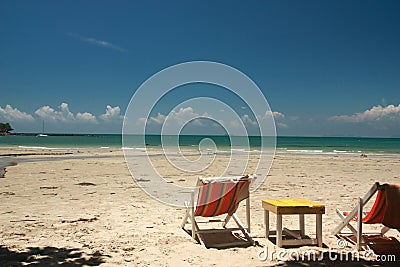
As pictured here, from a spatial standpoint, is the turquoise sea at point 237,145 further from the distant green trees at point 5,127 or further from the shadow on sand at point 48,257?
the distant green trees at point 5,127

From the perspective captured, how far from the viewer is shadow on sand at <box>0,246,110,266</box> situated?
420cm

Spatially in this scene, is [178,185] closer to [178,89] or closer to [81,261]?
[178,89]

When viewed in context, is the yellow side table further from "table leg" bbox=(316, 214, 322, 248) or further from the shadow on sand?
the shadow on sand

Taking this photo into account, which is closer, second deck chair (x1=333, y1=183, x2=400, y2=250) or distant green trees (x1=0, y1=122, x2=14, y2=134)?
second deck chair (x1=333, y1=183, x2=400, y2=250)

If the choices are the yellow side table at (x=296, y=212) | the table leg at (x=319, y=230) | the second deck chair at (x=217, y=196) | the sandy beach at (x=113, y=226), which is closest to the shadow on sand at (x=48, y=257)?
the sandy beach at (x=113, y=226)

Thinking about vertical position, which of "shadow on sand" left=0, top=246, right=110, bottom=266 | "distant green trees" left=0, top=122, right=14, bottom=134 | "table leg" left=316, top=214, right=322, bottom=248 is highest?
"distant green trees" left=0, top=122, right=14, bottom=134

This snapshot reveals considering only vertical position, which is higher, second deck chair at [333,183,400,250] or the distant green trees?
the distant green trees

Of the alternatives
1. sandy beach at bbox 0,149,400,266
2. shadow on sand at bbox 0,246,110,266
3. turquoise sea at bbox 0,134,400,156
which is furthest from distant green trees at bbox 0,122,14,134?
shadow on sand at bbox 0,246,110,266

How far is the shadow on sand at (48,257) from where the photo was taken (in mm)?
4199

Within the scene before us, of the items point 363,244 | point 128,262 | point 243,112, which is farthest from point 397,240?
point 243,112

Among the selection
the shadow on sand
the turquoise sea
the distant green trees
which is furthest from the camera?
the distant green trees

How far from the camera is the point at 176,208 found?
7719 mm

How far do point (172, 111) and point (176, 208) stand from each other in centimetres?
432

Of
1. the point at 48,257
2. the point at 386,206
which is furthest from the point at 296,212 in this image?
the point at 48,257
